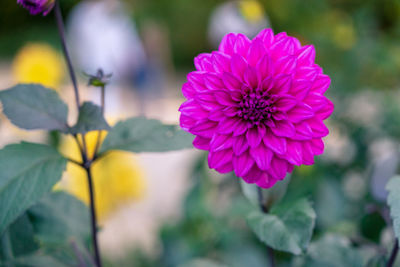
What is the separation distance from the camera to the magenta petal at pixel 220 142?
1.17 ft

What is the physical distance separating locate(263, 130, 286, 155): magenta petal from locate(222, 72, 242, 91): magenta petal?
0.05m

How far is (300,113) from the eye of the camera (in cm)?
36

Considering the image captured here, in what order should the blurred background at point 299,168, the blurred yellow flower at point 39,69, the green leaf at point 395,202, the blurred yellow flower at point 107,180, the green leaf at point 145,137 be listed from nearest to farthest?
1. the green leaf at point 395,202
2. the green leaf at point 145,137
3. the blurred background at point 299,168
4. the blurred yellow flower at point 107,180
5. the blurred yellow flower at point 39,69

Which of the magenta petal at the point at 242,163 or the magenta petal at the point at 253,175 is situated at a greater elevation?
the magenta petal at the point at 242,163

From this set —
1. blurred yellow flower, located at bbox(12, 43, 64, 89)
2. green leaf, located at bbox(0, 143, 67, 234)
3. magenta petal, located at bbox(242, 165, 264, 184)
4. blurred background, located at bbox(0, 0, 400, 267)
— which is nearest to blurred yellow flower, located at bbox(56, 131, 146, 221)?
blurred background, located at bbox(0, 0, 400, 267)

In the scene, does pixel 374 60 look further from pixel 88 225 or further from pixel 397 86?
pixel 88 225

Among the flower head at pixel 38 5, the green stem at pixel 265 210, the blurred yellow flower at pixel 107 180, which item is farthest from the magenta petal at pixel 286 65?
the blurred yellow flower at pixel 107 180

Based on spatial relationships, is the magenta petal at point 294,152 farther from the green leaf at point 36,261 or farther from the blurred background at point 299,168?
the green leaf at point 36,261

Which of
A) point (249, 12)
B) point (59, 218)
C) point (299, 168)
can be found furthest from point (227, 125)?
point (249, 12)

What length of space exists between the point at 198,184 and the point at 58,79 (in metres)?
0.53

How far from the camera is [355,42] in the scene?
1.13 meters

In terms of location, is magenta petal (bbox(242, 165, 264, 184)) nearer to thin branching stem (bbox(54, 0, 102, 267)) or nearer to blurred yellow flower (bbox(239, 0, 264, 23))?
thin branching stem (bbox(54, 0, 102, 267))

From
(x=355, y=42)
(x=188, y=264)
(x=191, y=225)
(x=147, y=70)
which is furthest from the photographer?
(x=147, y=70)

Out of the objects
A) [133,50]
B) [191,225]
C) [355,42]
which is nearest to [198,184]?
[191,225]
